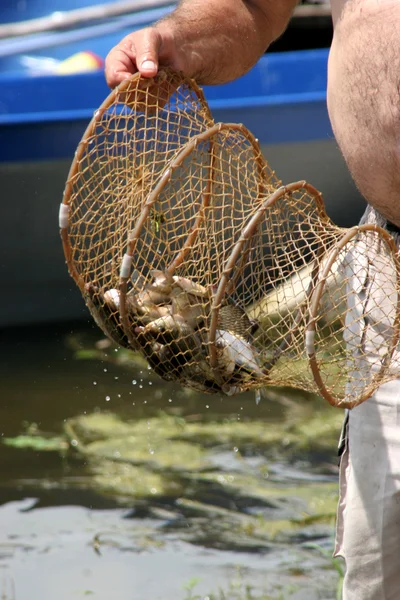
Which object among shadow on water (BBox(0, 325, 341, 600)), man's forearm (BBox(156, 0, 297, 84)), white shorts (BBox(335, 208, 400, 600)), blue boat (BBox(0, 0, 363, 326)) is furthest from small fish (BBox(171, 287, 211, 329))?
blue boat (BBox(0, 0, 363, 326))

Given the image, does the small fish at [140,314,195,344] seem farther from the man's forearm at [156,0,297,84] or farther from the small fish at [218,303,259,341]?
the man's forearm at [156,0,297,84]

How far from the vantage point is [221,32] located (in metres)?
2.37

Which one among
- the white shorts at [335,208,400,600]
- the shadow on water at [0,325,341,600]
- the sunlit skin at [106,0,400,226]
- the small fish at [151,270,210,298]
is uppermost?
the sunlit skin at [106,0,400,226]

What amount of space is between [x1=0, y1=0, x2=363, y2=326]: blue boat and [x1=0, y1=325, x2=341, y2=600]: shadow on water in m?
0.70

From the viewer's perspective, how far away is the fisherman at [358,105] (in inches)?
78.4

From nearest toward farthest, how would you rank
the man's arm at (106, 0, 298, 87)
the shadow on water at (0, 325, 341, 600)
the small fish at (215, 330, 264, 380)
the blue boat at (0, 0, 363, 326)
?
the small fish at (215, 330, 264, 380), the man's arm at (106, 0, 298, 87), the shadow on water at (0, 325, 341, 600), the blue boat at (0, 0, 363, 326)

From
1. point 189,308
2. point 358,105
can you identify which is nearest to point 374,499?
point 189,308

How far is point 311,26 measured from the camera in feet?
21.5

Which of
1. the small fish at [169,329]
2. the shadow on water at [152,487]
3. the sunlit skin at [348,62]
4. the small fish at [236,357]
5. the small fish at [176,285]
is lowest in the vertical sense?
the shadow on water at [152,487]

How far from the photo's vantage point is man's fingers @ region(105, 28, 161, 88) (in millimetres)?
2092

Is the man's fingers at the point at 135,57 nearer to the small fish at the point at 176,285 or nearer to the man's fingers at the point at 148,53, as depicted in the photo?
the man's fingers at the point at 148,53

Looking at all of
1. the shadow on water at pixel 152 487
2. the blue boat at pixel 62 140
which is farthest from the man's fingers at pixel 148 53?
the blue boat at pixel 62 140

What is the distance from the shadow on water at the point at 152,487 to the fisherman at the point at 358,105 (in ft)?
3.02

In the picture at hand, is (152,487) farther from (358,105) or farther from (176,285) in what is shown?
(358,105)
